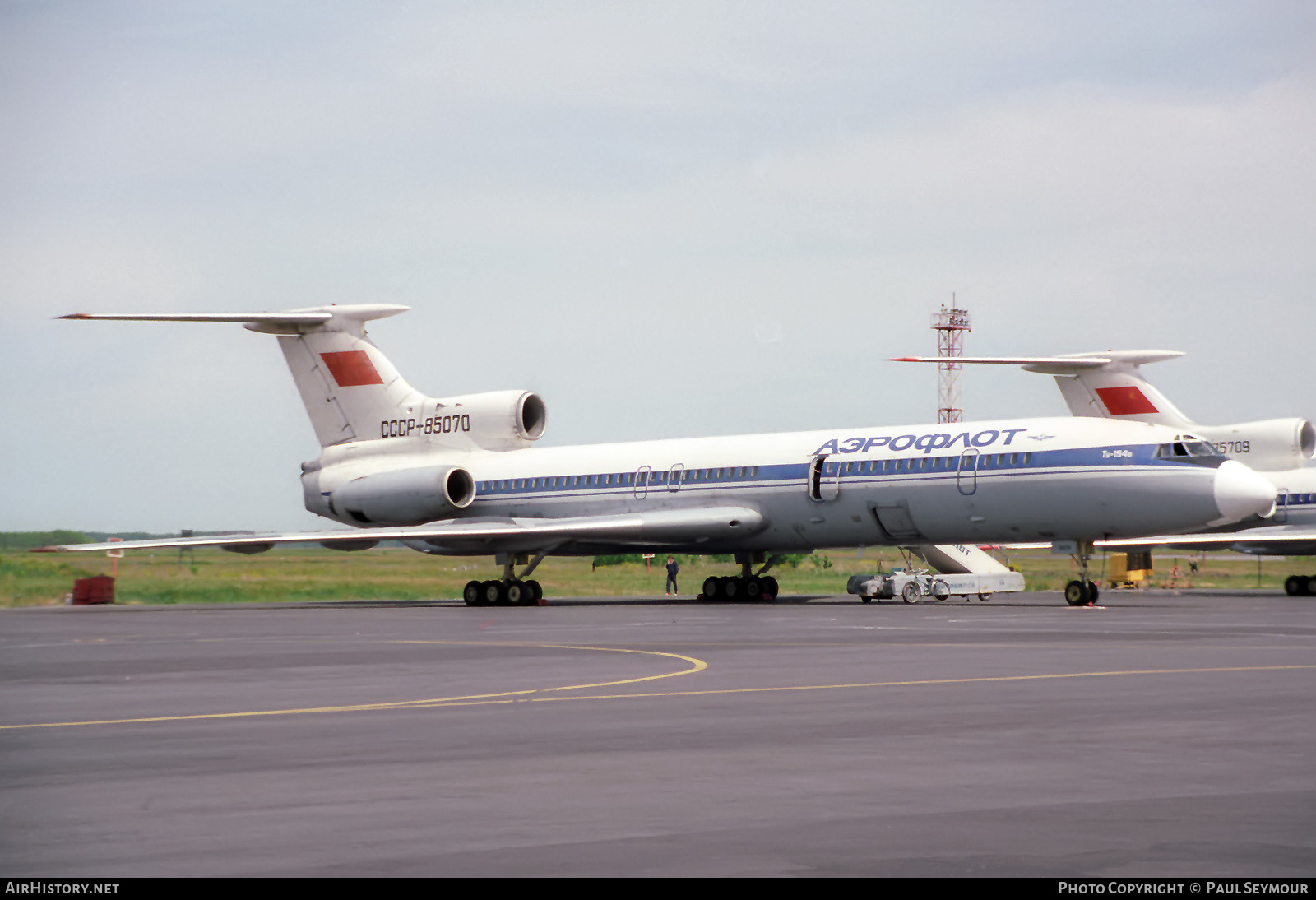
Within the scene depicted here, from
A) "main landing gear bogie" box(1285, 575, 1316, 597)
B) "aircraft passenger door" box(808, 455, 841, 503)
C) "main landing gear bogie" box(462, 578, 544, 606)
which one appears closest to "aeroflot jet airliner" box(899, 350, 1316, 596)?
"main landing gear bogie" box(1285, 575, 1316, 597)

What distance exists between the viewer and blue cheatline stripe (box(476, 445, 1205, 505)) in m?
36.7

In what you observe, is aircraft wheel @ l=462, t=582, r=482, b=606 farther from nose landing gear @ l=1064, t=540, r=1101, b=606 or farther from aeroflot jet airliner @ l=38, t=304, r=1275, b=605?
nose landing gear @ l=1064, t=540, r=1101, b=606

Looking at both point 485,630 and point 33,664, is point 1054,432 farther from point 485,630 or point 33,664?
point 33,664

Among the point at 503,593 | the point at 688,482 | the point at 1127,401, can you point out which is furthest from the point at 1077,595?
the point at 1127,401

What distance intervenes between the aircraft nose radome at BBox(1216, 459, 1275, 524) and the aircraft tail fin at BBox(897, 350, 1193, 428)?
51.0 feet

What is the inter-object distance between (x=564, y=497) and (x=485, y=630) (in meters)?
18.3

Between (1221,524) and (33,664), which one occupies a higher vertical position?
(1221,524)

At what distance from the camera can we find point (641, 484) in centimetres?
4553

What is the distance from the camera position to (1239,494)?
35.8m

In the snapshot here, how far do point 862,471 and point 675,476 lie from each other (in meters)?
6.35

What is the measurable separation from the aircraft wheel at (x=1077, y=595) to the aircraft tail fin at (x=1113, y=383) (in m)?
15.9

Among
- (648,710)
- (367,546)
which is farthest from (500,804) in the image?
(367,546)

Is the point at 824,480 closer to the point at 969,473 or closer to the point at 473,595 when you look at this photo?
the point at 969,473
